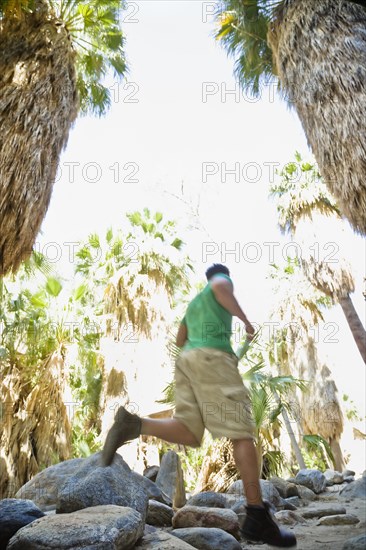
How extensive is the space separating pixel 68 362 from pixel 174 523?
27.0ft

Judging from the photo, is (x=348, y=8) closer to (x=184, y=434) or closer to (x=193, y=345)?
(x=193, y=345)

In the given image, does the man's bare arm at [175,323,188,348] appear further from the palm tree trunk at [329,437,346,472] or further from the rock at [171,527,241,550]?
the palm tree trunk at [329,437,346,472]

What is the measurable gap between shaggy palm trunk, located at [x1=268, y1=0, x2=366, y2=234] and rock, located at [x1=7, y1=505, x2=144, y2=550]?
4.70m

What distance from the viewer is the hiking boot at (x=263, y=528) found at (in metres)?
2.30

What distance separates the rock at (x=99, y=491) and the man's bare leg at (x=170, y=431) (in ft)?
5.57

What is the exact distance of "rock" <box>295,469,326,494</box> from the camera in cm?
897

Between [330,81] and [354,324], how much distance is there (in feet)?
25.8

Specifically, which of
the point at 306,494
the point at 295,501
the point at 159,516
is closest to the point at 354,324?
the point at 306,494

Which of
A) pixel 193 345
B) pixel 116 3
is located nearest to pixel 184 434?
pixel 193 345

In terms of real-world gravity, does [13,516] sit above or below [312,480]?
above

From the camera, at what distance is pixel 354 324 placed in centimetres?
1271

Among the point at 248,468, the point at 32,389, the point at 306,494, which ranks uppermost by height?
the point at 32,389

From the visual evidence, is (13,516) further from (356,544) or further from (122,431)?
(356,544)

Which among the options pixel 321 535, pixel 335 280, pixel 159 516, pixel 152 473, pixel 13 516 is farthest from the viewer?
pixel 335 280
